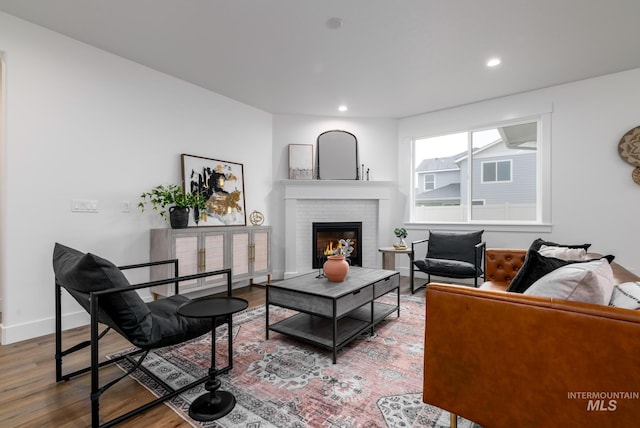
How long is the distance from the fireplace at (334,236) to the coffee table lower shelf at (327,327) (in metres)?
2.13

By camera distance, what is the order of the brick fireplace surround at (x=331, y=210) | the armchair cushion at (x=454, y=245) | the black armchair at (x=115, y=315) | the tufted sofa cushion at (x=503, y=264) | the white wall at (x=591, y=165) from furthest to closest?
the brick fireplace surround at (x=331, y=210) < the armchair cushion at (x=454, y=245) < the white wall at (x=591, y=165) < the tufted sofa cushion at (x=503, y=264) < the black armchair at (x=115, y=315)

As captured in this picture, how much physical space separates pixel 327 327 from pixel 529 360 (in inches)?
65.5

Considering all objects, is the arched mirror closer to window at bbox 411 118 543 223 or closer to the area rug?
window at bbox 411 118 543 223

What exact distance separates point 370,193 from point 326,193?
763 mm

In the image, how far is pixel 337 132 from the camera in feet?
16.7

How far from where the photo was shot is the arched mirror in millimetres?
5051

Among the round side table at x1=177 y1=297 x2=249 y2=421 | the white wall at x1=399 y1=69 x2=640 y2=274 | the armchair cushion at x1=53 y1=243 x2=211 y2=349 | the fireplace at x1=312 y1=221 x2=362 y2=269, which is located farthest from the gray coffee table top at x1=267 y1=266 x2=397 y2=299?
the white wall at x1=399 y1=69 x2=640 y2=274

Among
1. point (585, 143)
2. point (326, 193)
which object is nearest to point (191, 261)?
point (326, 193)

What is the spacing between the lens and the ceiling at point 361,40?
238 centimetres

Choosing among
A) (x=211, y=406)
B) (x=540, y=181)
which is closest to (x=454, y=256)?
(x=540, y=181)

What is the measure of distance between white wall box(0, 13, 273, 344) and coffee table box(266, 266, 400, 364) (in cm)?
194

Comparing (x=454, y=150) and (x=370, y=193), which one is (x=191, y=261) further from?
(x=454, y=150)

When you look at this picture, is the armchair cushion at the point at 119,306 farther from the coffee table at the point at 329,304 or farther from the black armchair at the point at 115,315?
the coffee table at the point at 329,304

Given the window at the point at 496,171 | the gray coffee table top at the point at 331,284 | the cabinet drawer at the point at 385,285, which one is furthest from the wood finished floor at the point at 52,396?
the window at the point at 496,171
